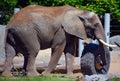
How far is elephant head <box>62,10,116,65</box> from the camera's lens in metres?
11.8

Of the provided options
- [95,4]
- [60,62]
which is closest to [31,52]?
[60,62]

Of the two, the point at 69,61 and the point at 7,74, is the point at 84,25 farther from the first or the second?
the point at 7,74

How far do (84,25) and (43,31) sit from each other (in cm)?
94

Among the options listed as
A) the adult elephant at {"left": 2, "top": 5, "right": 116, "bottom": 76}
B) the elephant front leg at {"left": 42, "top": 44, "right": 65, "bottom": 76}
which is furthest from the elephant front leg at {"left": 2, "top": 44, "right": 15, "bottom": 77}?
the elephant front leg at {"left": 42, "top": 44, "right": 65, "bottom": 76}

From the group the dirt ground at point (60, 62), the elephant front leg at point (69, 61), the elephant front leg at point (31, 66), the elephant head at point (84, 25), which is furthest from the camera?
the dirt ground at point (60, 62)

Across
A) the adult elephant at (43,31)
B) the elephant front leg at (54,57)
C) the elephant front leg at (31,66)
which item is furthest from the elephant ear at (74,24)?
Result: the elephant front leg at (31,66)

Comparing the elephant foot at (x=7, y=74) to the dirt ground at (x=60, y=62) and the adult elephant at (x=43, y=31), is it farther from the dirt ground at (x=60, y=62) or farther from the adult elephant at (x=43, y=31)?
the dirt ground at (x=60, y=62)

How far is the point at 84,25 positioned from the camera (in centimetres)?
1207

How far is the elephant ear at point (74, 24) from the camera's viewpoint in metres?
11.8

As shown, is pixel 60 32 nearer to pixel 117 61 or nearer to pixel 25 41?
pixel 25 41

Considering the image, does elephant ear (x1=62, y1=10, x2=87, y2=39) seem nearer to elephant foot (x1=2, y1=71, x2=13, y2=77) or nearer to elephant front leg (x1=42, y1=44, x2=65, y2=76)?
elephant front leg (x1=42, y1=44, x2=65, y2=76)

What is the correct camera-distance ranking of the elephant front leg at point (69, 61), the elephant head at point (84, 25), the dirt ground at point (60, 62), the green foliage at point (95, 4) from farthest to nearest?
the green foliage at point (95, 4) → the dirt ground at point (60, 62) → the elephant front leg at point (69, 61) → the elephant head at point (84, 25)

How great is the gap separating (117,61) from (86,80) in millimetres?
6265

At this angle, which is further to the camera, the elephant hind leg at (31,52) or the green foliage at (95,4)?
the green foliage at (95,4)
